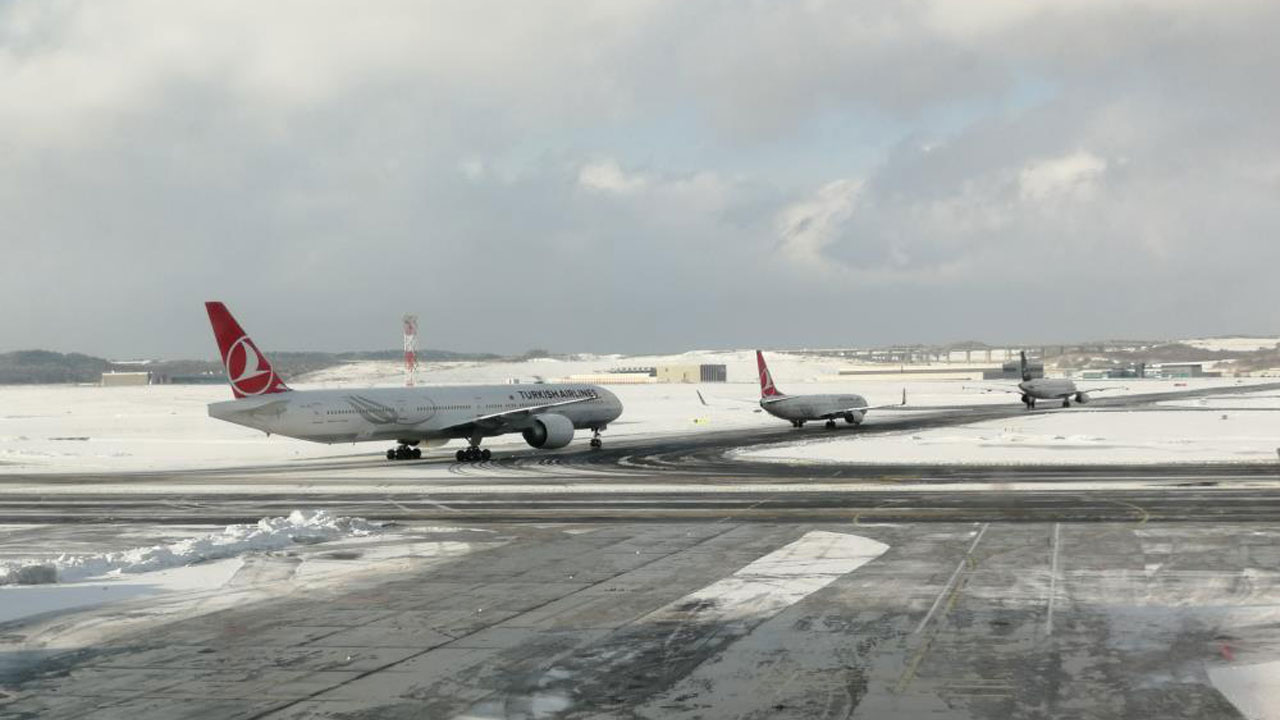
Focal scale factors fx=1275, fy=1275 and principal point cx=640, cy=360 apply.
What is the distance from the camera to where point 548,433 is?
6600 centimetres

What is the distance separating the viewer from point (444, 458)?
211ft

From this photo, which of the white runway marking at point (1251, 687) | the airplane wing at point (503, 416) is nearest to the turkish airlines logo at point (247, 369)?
the airplane wing at point (503, 416)

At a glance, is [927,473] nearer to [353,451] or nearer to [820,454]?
[820,454]

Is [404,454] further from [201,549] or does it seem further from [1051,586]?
[1051,586]

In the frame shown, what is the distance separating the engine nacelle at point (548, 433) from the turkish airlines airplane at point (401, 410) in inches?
2.0

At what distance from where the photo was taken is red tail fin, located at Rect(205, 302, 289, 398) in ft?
186

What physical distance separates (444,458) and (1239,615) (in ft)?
161

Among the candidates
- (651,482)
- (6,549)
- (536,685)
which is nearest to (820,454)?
(651,482)

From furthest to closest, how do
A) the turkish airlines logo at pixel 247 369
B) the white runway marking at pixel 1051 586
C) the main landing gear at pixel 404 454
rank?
the main landing gear at pixel 404 454, the turkish airlines logo at pixel 247 369, the white runway marking at pixel 1051 586

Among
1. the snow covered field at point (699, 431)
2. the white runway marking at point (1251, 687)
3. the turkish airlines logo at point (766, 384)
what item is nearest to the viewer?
the white runway marking at point (1251, 687)

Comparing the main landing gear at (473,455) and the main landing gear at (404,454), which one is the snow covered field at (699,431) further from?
the main landing gear at (473,455)

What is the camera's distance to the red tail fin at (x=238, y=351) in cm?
5681

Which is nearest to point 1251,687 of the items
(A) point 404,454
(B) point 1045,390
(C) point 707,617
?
(C) point 707,617

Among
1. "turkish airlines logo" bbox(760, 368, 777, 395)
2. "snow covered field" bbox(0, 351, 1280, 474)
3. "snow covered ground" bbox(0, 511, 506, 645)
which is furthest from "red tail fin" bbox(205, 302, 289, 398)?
"turkish airlines logo" bbox(760, 368, 777, 395)
